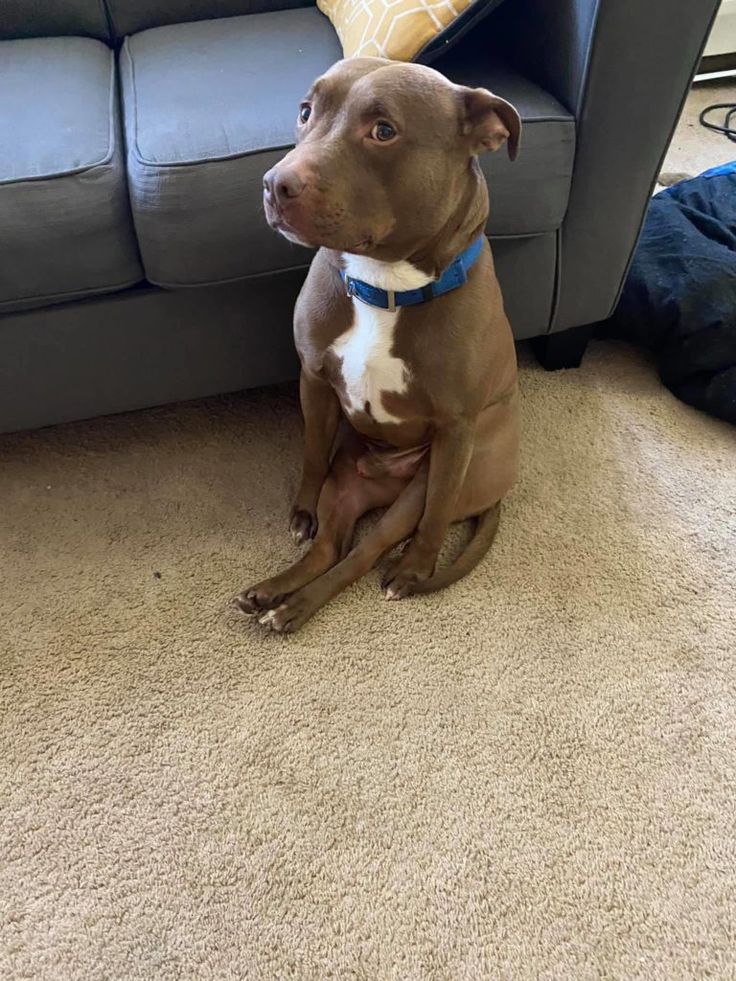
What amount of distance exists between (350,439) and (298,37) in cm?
78

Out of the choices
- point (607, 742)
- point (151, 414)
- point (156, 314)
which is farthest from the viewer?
point (151, 414)

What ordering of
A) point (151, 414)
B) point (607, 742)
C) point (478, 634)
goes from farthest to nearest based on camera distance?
point (151, 414) < point (478, 634) < point (607, 742)

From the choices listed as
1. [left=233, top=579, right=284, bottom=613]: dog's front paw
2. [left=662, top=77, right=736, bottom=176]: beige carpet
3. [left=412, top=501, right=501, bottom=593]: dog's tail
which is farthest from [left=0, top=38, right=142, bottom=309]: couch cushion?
[left=662, top=77, right=736, bottom=176]: beige carpet

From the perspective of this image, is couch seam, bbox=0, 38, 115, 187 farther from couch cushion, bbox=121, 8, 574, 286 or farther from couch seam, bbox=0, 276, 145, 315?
couch seam, bbox=0, 276, 145, 315

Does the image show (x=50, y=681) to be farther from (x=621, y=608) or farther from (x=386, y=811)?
(x=621, y=608)

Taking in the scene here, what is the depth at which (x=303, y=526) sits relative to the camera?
1437 mm

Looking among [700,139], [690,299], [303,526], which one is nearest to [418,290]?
[303,526]

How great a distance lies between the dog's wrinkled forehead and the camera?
0.96 m

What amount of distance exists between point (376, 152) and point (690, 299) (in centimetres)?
94

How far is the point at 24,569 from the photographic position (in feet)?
4.58

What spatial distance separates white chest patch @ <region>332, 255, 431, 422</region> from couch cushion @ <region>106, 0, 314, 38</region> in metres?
0.93

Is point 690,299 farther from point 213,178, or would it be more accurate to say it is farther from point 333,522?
point 213,178

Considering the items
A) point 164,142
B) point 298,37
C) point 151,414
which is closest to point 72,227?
point 164,142

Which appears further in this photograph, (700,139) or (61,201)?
(700,139)
